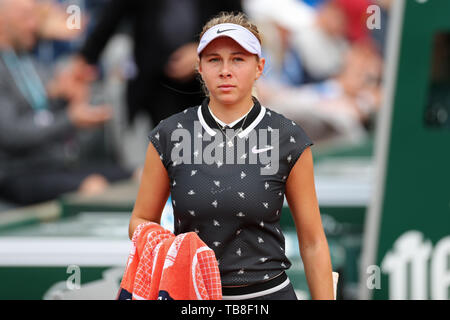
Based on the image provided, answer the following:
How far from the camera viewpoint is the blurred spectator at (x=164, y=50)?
400cm

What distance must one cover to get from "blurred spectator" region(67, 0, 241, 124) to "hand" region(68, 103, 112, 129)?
0.19 metres

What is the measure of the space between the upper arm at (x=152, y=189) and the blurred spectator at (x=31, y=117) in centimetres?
261

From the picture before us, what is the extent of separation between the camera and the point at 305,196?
1.55 metres

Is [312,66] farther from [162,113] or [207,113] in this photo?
[207,113]

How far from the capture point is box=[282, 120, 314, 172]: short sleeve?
1.52 m

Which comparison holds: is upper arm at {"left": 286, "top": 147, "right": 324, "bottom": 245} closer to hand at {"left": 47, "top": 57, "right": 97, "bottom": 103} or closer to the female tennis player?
the female tennis player

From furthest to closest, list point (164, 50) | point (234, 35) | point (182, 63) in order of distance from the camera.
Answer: point (164, 50)
point (182, 63)
point (234, 35)

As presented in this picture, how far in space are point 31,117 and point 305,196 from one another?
3009 millimetres

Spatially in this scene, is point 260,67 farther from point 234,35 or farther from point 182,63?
point 182,63

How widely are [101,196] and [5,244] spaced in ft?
3.63

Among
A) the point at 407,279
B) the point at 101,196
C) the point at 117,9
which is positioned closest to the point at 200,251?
the point at 407,279

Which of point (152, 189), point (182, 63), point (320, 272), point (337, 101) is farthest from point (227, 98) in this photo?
point (337, 101)

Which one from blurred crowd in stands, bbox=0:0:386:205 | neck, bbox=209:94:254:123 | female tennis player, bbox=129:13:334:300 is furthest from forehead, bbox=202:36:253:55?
blurred crowd in stands, bbox=0:0:386:205

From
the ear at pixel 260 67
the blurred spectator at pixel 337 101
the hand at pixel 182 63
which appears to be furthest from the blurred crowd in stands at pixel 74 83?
the blurred spectator at pixel 337 101
